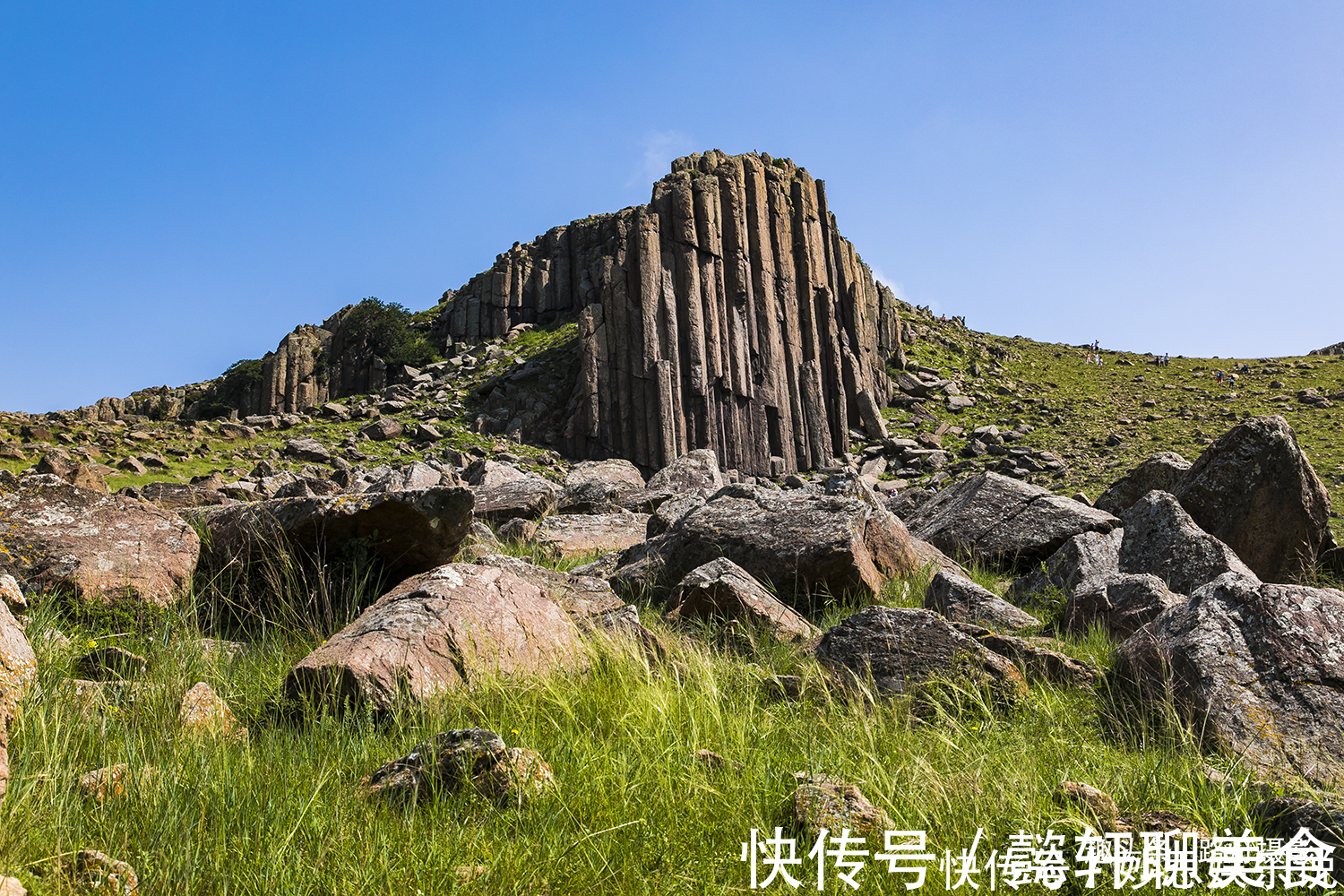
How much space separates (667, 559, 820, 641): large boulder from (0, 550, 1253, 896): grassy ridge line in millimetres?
1133

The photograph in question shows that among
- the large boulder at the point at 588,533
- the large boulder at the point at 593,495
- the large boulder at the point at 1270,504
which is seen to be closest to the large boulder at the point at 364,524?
the large boulder at the point at 588,533

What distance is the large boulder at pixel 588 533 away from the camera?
10922mm

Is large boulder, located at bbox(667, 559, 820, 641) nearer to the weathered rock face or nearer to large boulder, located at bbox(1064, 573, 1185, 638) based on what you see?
large boulder, located at bbox(1064, 573, 1185, 638)

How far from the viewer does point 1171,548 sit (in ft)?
25.6

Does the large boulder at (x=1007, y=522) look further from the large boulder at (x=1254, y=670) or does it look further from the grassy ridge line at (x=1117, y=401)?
the grassy ridge line at (x=1117, y=401)

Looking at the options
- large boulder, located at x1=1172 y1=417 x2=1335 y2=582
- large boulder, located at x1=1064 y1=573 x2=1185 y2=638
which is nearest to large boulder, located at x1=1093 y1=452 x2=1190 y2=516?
large boulder, located at x1=1172 y1=417 x2=1335 y2=582

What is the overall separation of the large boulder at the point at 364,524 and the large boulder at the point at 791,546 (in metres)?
2.35

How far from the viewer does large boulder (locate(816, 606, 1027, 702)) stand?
466 cm

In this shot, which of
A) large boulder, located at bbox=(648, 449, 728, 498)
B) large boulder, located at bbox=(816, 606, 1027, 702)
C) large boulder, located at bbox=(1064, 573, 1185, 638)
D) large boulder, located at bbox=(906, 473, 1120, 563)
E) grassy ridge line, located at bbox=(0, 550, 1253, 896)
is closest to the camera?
grassy ridge line, located at bbox=(0, 550, 1253, 896)

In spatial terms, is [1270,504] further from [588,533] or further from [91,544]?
[91,544]

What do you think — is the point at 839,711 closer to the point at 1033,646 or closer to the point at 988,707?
the point at 988,707

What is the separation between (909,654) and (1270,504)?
713 centimetres

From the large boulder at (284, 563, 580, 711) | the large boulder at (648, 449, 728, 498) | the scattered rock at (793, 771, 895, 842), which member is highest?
the large boulder at (648, 449, 728, 498)

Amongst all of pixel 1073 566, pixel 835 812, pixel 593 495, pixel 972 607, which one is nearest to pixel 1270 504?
pixel 1073 566
